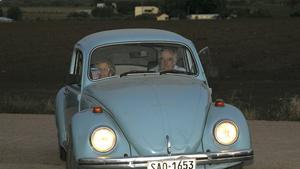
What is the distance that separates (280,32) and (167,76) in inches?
1700

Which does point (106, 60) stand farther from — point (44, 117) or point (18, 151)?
point (44, 117)

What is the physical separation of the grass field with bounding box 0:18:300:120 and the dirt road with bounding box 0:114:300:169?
4.96ft

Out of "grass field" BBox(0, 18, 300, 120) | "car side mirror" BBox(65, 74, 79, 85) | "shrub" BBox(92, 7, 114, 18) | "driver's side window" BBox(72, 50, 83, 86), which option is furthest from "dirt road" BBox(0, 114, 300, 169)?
"shrub" BBox(92, 7, 114, 18)

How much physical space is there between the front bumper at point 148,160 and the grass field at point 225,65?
6.79m

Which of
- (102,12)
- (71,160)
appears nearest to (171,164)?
(71,160)

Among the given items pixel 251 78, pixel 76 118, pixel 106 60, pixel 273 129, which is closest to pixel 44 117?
pixel 273 129

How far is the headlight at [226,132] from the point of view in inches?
236

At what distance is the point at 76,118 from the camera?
6.31m

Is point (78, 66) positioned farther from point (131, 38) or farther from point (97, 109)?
point (97, 109)

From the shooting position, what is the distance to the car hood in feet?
19.4

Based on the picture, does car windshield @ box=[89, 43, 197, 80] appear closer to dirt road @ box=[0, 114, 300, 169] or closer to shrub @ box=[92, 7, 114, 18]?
dirt road @ box=[0, 114, 300, 169]

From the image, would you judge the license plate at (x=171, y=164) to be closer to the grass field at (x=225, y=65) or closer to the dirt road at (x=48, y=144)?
the dirt road at (x=48, y=144)

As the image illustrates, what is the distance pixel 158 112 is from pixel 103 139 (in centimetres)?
58

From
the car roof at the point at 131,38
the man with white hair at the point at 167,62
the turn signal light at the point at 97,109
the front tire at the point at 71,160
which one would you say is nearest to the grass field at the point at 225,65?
the car roof at the point at 131,38
